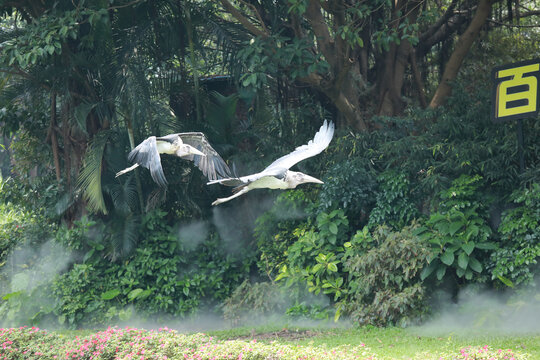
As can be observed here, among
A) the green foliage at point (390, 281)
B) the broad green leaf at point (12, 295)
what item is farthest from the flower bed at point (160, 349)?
the broad green leaf at point (12, 295)

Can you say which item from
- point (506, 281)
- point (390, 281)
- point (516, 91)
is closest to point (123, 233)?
point (390, 281)

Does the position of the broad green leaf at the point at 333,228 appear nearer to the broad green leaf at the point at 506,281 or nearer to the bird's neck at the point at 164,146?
the broad green leaf at the point at 506,281

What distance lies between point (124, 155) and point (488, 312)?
19.6 ft

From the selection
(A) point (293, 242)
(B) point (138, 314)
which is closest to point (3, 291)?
(B) point (138, 314)

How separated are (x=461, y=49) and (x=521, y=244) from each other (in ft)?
10.7

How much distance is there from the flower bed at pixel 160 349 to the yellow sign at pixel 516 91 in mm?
3113

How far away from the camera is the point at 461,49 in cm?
891

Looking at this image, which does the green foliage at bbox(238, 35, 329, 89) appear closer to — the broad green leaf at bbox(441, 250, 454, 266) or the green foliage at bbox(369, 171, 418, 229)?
the green foliage at bbox(369, 171, 418, 229)

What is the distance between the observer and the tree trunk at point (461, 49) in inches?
334

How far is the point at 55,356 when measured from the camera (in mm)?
5957

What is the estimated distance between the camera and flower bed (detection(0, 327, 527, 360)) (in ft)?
17.2

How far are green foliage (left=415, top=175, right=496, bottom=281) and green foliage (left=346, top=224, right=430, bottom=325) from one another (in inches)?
6.7

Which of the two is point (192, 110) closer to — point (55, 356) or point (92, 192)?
point (92, 192)

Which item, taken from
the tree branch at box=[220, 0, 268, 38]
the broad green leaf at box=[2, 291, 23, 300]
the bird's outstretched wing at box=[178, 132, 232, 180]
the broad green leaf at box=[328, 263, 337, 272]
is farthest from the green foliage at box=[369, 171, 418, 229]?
the broad green leaf at box=[2, 291, 23, 300]
